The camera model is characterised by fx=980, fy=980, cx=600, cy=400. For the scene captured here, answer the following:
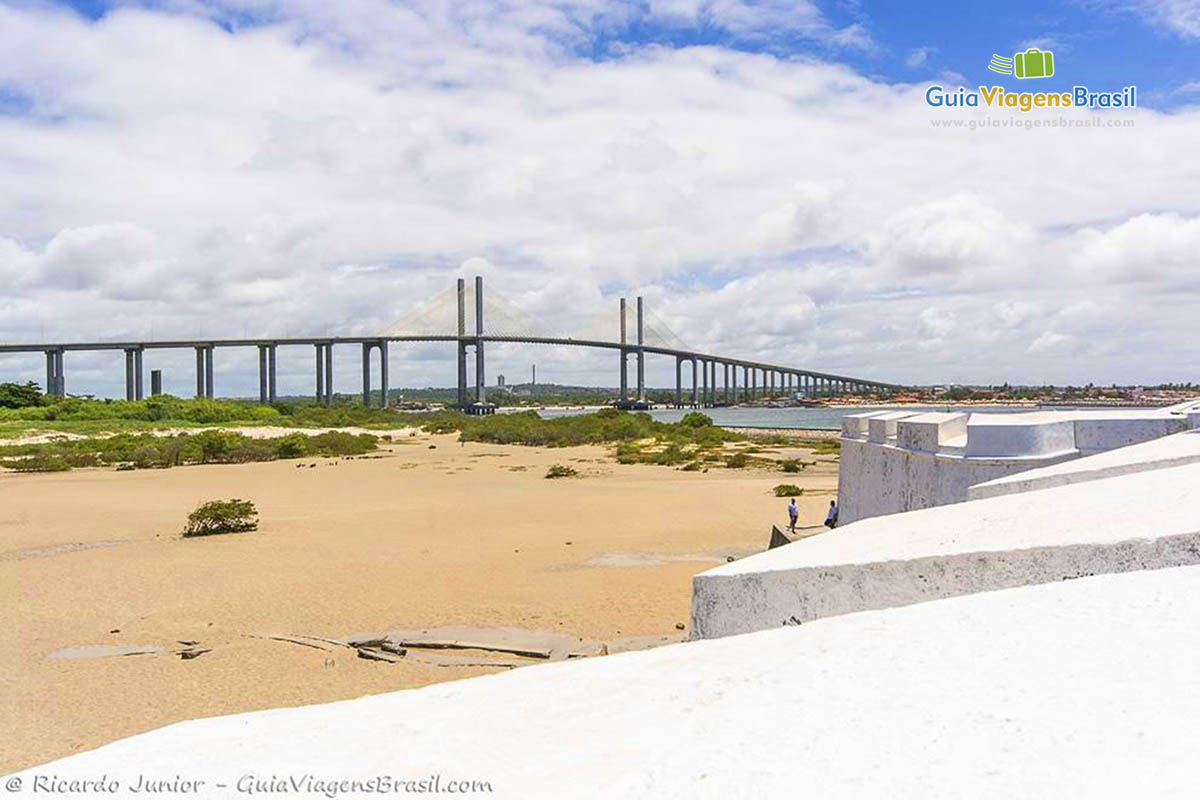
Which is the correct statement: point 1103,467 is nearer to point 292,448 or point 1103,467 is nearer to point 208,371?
point 292,448

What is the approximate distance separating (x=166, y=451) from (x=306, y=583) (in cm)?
3185

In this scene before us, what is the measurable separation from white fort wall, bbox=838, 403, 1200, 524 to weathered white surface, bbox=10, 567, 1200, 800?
5.22 metres

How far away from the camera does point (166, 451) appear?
43219mm

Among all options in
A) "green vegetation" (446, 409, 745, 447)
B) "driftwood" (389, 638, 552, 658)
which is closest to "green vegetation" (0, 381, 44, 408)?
"green vegetation" (446, 409, 745, 447)

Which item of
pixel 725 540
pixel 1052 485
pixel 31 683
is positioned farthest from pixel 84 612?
pixel 1052 485

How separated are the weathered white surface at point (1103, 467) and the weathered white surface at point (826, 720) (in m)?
3.52

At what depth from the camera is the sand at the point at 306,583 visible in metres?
9.44

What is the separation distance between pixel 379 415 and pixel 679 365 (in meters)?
37.0

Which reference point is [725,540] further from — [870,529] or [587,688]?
[587,688]

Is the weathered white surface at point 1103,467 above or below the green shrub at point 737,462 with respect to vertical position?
above

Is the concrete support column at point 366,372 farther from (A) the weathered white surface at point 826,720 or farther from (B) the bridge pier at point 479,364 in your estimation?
(A) the weathered white surface at point 826,720

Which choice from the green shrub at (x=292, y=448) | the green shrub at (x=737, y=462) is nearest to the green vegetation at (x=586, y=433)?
the green shrub at (x=737, y=462)

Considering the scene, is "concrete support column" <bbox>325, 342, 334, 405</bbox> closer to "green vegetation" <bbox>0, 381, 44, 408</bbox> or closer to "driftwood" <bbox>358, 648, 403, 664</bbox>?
"green vegetation" <bbox>0, 381, 44, 408</bbox>

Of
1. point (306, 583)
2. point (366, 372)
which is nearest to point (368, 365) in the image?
point (366, 372)
